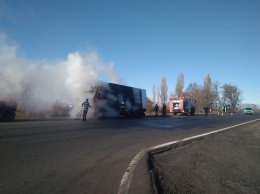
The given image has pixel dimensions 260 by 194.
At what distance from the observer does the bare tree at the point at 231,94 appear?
104 m

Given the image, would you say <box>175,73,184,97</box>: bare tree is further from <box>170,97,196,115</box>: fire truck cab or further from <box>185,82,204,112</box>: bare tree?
<box>170,97,196,115</box>: fire truck cab

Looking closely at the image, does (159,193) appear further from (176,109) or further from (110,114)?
(176,109)

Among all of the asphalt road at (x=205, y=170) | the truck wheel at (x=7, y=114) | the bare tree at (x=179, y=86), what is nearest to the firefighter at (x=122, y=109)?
the truck wheel at (x=7, y=114)

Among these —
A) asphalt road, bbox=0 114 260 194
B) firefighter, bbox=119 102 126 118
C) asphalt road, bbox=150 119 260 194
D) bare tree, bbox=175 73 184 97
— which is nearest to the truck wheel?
asphalt road, bbox=0 114 260 194

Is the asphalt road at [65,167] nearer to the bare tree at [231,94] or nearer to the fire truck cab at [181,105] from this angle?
the fire truck cab at [181,105]

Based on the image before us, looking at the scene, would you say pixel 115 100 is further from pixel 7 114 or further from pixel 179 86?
pixel 179 86

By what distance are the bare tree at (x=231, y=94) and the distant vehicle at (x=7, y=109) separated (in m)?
98.5

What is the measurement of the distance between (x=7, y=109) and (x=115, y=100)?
10.00 m

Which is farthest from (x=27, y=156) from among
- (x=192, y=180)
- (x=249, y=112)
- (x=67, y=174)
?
(x=249, y=112)

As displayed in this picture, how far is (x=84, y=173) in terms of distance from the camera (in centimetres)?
534

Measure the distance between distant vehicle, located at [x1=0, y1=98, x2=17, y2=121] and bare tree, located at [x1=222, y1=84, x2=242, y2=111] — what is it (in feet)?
323

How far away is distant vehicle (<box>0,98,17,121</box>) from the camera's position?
16.8m

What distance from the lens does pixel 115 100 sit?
24.3 meters

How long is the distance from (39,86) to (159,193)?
16749mm
